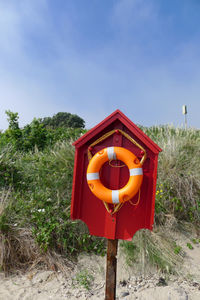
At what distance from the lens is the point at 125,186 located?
178 centimetres

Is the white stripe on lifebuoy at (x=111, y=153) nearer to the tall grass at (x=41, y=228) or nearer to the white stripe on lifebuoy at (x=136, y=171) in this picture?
the white stripe on lifebuoy at (x=136, y=171)

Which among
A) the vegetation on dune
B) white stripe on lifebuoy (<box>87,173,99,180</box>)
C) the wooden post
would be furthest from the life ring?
the vegetation on dune

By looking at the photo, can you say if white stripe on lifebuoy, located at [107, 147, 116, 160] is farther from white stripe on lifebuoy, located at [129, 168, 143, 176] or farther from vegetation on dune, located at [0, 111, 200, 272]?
vegetation on dune, located at [0, 111, 200, 272]

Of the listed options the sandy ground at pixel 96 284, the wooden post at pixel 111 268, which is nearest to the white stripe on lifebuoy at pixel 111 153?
the wooden post at pixel 111 268

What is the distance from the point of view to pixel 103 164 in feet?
6.14

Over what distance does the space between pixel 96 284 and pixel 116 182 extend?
1.44 metres

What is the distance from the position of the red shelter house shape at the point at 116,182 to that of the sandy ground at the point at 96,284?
0.99 metres

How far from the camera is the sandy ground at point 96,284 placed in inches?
94.4

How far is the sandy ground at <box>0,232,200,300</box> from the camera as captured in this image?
240 cm

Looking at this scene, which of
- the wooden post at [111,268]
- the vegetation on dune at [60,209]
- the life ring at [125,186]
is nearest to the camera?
the life ring at [125,186]

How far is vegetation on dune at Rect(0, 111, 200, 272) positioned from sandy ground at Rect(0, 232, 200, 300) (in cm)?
14

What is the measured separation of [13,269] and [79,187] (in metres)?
1.61

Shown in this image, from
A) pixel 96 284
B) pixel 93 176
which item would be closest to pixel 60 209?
pixel 96 284

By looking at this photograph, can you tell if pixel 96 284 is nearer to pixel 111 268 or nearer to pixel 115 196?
pixel 111 268
